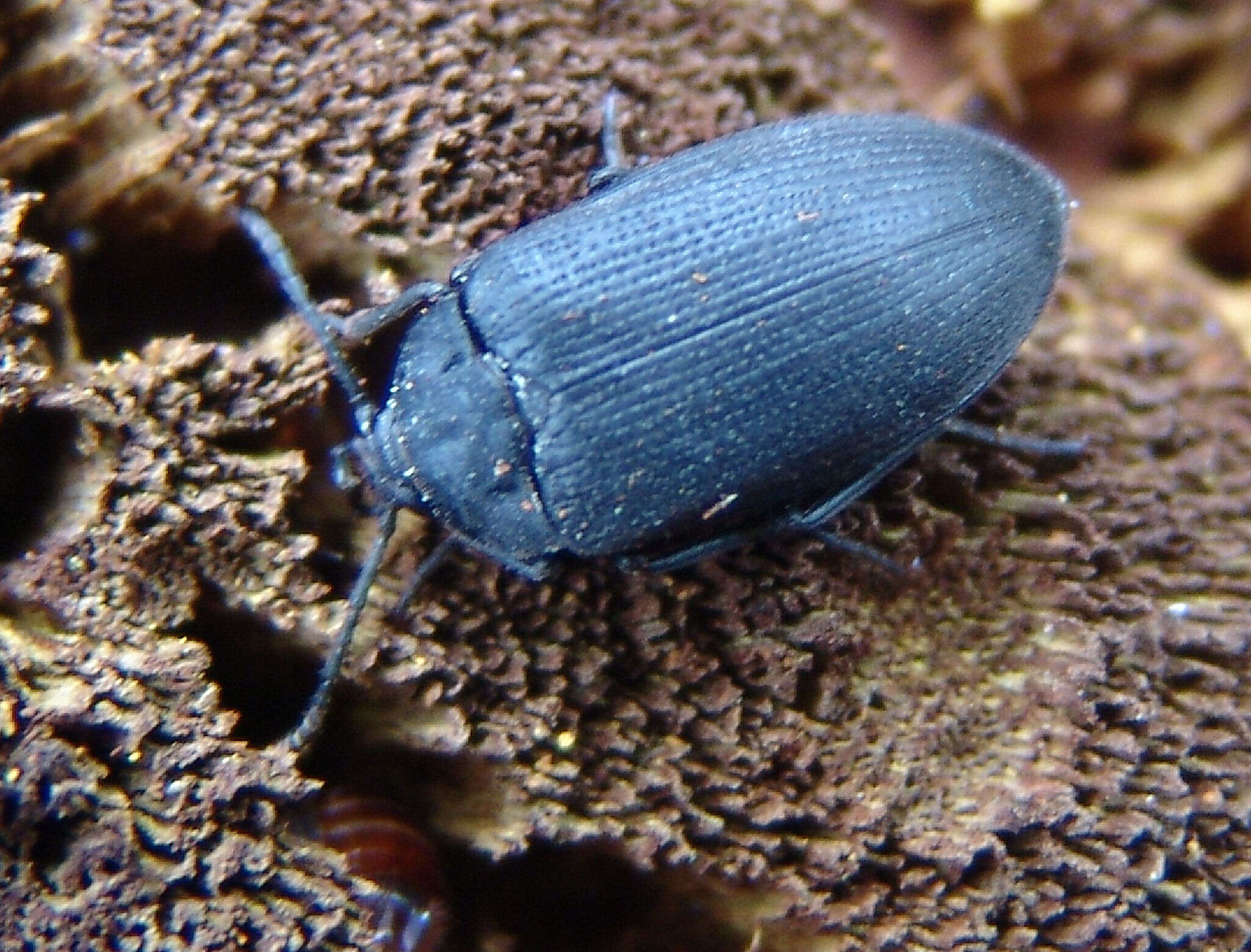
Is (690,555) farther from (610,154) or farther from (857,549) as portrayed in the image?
(610,154)

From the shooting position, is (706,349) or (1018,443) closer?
(706,349)

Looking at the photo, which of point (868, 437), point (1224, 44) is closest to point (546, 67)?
point (868, 437)

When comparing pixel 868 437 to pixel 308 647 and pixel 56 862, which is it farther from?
pixel 56 862

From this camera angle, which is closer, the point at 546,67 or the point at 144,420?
the point at 144,420

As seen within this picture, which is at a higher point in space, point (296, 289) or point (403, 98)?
point (403, 98)

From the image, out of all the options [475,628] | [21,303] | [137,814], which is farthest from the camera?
[475,628]

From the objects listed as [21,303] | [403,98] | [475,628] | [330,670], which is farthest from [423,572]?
[403,98]

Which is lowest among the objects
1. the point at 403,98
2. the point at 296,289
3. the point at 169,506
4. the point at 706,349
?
the point at 169,506
